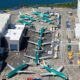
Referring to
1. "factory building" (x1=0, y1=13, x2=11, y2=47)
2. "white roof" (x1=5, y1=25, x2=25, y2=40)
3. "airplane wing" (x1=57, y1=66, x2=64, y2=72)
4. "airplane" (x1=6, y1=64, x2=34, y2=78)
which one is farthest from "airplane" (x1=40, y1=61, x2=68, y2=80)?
"factory building" (x1=0, y1=13, x2=11, y2=47)

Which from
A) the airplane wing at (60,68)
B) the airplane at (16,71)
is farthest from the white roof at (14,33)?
the airplane wing at (60,68)

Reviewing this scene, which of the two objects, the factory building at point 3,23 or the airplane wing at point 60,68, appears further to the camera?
the factory building at point 3,23

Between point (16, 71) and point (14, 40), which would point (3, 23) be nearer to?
point (14, 40)

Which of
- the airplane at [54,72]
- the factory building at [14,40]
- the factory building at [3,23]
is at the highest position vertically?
the factory building at [3,23]

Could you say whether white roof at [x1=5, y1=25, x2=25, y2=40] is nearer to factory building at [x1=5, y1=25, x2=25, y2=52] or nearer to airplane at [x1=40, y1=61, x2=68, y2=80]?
factory building at [x1=5, y1=25, x2=25, y2=52]

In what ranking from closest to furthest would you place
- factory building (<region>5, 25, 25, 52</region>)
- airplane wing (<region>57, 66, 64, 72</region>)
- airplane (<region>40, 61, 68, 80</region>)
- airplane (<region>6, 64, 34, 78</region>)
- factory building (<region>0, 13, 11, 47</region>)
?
airplane (<region>40, 61, 68, 80</region>) < airplane (<region>6, 64, 34, 78</region>) < airplane wing (<region>57, 66, 64, 72</region>) < factory building (<region>5, 25, 25, 52</region>) < factory building (<region>0, 13, 11, 47</region>)

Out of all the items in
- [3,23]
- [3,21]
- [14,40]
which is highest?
[3,21]

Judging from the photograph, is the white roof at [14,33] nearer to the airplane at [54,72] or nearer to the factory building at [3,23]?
the factory building at [3,23]

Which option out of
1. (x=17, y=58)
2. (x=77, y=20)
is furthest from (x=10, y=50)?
(x=77, y=20)

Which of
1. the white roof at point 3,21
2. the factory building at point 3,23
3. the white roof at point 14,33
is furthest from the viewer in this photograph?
the white roof at point 3,21

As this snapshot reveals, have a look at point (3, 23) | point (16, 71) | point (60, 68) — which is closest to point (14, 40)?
point (3, 23)

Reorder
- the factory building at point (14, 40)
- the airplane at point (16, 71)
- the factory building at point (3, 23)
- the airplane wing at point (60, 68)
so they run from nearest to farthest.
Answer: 1. the airplane at point (16, 71)
2. the airplane wing at point (60, 68)
3. the factory building at point (14, 40)
4. the factory building at point (3, 23)
